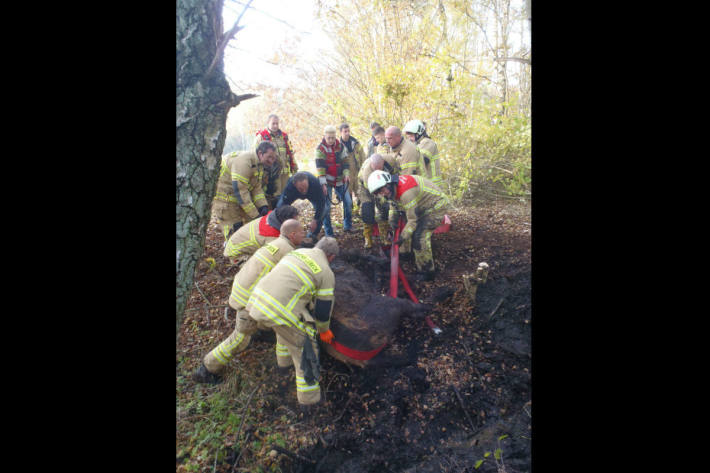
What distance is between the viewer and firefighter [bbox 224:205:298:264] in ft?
14.1

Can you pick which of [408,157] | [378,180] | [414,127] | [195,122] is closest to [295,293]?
[195,122]

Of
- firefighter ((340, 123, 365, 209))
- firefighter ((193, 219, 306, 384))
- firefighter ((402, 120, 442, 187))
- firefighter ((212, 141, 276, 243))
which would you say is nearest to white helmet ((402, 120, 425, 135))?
firefighter ((402, 120, 442, 187))

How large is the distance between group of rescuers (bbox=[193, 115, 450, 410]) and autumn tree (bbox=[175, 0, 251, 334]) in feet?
3.92

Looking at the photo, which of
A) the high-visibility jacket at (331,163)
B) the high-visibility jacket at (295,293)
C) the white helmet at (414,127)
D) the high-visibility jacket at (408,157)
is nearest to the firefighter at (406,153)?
the high-visibility jacket at (408,157)

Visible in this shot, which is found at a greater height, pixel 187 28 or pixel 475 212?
pixel 187 28

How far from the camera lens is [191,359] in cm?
423

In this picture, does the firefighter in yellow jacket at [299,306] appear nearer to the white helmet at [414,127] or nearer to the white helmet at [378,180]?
the white helmet at [378,180]

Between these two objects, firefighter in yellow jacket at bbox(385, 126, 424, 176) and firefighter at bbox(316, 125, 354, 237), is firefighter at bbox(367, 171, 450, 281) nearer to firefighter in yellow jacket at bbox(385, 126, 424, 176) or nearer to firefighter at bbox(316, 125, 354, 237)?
firefighter in yellow jacket at bbox(385, 126, 424, 176)

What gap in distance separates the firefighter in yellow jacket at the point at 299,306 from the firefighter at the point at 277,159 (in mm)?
2657

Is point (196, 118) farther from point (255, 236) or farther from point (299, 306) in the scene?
point (255, 236)
